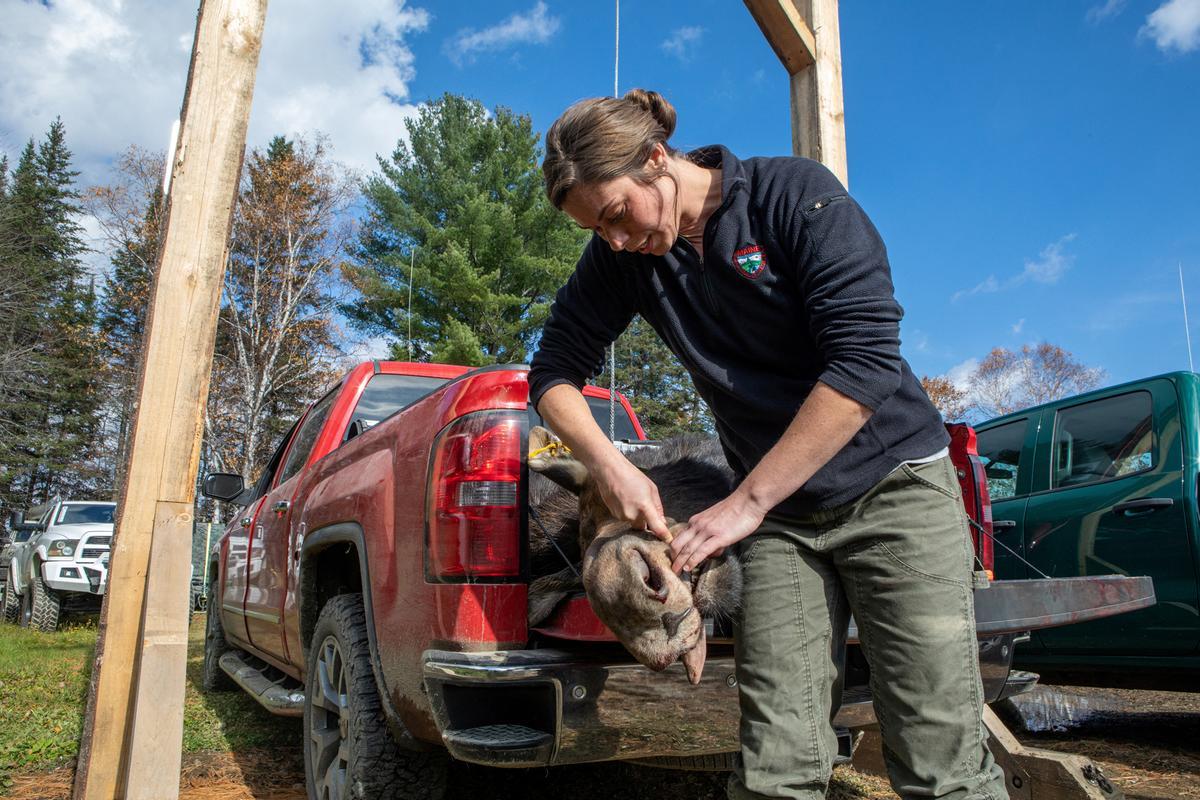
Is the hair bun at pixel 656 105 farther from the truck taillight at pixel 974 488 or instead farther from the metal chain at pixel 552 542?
the truck taillight at pixel 974 488

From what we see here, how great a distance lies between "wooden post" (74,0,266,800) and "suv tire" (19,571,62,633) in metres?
10.9

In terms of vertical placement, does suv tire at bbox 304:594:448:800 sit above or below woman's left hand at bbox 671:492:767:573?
below

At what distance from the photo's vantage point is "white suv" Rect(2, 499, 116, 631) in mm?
11570

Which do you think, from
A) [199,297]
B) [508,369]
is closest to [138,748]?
[199,297]

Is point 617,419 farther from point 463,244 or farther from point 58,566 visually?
point 463,244

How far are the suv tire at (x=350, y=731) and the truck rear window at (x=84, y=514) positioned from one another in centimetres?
1190

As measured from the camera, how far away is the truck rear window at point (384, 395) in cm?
453

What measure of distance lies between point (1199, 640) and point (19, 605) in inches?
624

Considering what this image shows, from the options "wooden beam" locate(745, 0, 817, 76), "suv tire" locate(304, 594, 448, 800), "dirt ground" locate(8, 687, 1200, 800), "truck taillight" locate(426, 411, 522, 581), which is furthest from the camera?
"wooden beam" locate(745, 0, 817, 76)

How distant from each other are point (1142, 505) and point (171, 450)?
15.9 ft

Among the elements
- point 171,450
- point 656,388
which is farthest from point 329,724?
point 656,388

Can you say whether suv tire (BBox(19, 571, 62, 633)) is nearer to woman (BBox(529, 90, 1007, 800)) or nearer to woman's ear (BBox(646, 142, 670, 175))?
woman (BBox(529, 90, 1007, 800))

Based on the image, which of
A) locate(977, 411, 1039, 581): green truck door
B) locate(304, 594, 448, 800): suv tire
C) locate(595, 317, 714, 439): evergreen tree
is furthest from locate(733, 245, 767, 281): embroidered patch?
locate(595, 317, 714, 439): evergreen tree

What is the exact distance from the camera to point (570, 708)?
6.94ft
